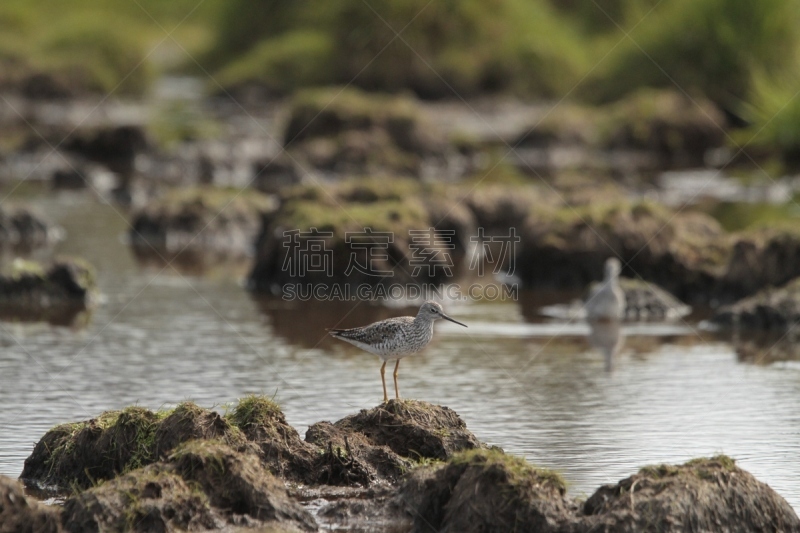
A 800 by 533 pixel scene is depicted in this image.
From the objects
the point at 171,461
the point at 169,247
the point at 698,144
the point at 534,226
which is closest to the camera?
the point at 171,461

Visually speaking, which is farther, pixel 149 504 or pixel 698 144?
pixel 698 144

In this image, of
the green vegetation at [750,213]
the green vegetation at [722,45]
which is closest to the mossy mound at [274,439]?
the green vegetation at [750,213]

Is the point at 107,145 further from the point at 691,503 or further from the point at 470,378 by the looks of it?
the point at 691,503

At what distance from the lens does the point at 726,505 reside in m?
10.8

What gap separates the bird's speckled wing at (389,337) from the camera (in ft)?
46.1

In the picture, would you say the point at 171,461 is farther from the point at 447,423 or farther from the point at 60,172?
the point at 60,172

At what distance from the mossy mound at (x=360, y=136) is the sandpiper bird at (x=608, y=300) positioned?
18914 millimetres

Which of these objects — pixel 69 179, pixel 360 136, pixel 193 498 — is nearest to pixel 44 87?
pixel 69 179

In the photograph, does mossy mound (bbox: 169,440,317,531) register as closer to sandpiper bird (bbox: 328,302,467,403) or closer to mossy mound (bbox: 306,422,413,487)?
mossy mound (bbox: 306,422,413,487)

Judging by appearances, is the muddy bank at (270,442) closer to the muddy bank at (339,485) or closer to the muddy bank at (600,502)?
the muddy bank at (339,485)

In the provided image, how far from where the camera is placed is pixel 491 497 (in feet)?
35.5

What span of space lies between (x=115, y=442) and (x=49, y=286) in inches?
462

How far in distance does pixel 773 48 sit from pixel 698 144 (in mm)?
8102

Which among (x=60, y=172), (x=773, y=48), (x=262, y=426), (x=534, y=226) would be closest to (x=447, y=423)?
(x=262, y=426)
